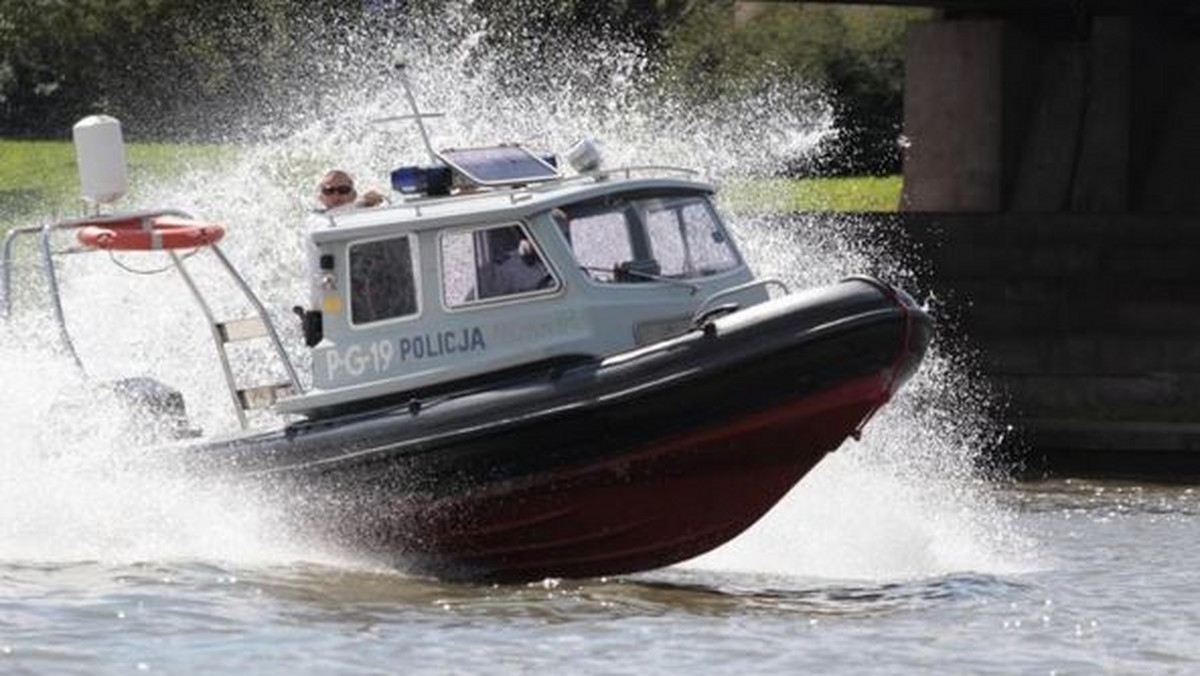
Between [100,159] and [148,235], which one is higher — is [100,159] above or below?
above

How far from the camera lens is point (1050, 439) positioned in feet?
82.1

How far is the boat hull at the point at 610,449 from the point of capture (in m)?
15.3

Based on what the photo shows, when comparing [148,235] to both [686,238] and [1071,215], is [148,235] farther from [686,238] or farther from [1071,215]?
[1071,215]

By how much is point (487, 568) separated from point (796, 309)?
7.19 feet

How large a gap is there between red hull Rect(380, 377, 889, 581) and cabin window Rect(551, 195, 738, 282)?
1.10 m

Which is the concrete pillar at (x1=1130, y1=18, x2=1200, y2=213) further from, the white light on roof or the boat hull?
the boat hull

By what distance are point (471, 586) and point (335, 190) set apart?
243 cm

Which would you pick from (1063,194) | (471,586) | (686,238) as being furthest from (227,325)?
(1063,194)

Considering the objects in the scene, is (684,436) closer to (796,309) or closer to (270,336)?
(796,309)

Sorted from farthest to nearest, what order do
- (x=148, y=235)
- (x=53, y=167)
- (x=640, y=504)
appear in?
(x=53, y=167) → (x=148, y=235) → (x=640, y=504)

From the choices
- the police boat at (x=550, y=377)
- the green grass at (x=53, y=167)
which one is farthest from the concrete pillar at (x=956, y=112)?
the police boat at (x=550, y=377)

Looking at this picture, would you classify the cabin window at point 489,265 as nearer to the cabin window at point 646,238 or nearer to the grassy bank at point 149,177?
the cabin window at point 646,238

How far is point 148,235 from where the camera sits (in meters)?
17.2

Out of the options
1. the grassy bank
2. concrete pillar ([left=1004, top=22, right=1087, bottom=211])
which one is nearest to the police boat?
concrete pillar ([left=1004, top=22, right=1087, bottom=211])
